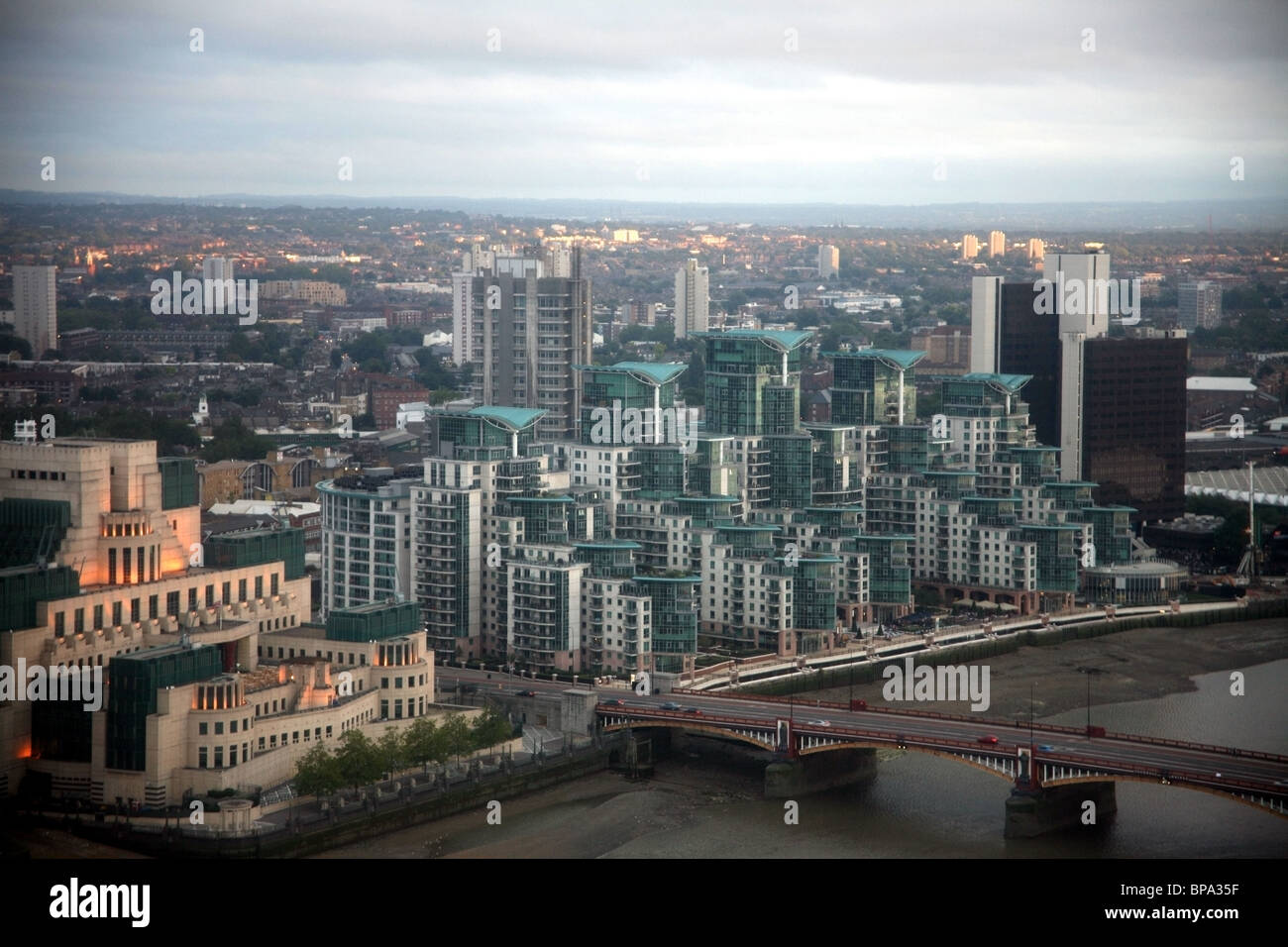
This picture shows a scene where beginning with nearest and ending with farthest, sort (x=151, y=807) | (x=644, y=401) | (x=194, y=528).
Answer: (x=151, y=807) < (x=194, y=528) < (x=644, y=401)

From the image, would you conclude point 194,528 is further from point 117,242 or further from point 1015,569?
A: point 117,242

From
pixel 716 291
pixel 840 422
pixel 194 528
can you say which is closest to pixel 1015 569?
pixel 840 422

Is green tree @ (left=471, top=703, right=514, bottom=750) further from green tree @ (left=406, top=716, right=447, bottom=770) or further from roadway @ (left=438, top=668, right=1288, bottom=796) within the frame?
roadway @ (left=438, top=668, right=1288, bottom=796)

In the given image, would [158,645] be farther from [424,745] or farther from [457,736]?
[457,736]

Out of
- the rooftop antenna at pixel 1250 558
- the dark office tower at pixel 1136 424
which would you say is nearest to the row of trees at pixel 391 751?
the rooftop antenna at pixel 1250 558

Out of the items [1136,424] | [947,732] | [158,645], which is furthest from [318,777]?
[1136,424]
